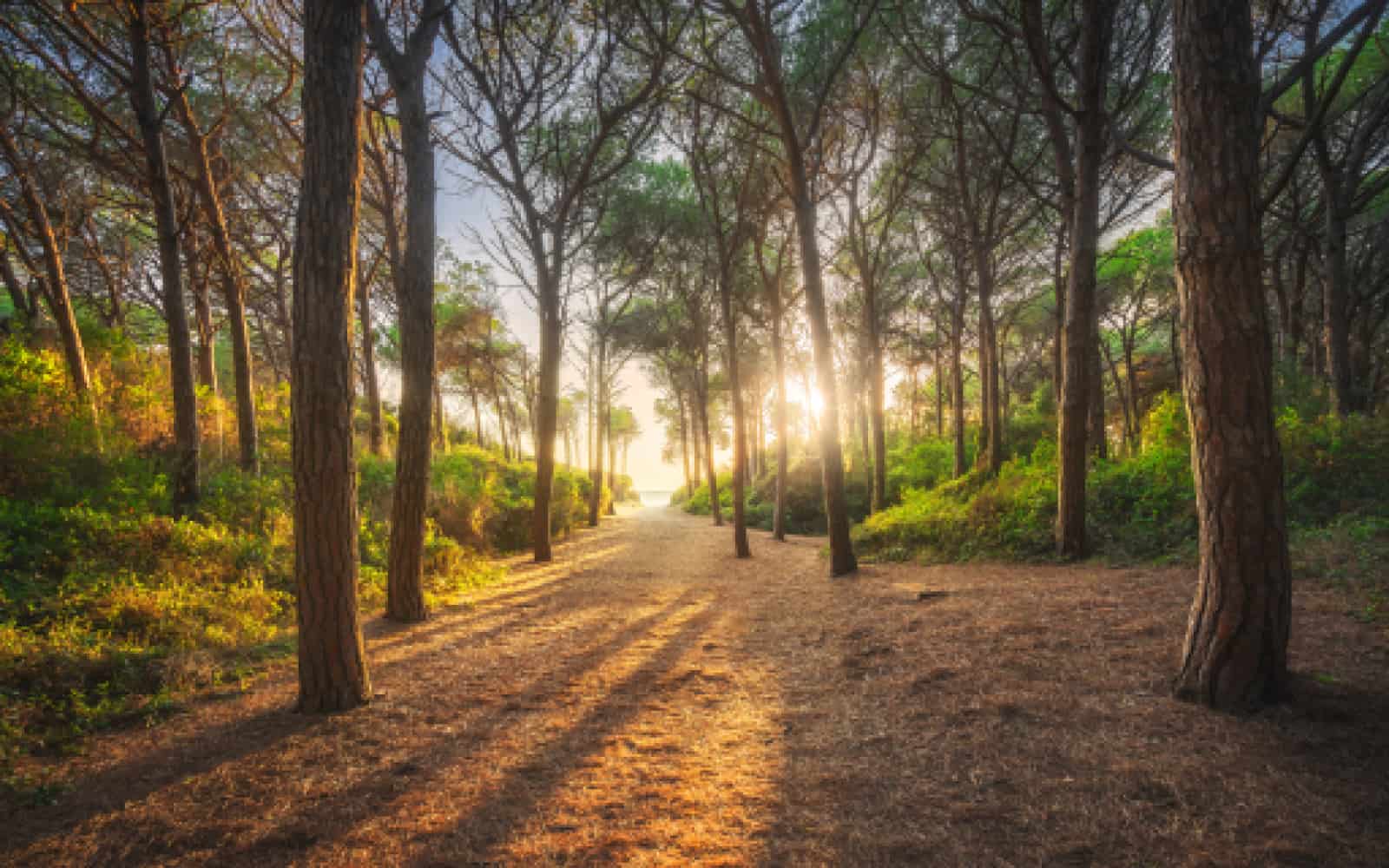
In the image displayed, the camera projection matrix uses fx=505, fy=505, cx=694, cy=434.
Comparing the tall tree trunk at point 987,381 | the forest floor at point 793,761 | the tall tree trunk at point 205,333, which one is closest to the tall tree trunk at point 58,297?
the tall tree trunk at point 205,333

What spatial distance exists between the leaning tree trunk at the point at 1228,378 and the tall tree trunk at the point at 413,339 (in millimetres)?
6259

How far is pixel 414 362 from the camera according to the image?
577cm

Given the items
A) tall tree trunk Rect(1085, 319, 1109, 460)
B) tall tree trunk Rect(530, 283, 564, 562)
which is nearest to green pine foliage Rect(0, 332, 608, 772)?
tall tree trunk Rect(530, 283, 564, 562)

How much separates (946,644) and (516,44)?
11038 millimetres

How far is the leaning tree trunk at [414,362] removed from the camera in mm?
5527

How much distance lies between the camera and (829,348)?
306 inches

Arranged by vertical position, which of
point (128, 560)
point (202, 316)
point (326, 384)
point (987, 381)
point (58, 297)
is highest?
point (202, 316)

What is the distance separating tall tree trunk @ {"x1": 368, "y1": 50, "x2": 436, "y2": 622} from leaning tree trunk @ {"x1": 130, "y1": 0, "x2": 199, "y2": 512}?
3.28 metres

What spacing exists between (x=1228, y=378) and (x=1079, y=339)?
Answer: 4.33m

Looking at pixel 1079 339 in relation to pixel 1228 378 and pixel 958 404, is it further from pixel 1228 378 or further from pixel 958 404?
pixel 958 404

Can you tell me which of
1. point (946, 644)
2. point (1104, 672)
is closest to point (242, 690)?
point (946, 644)

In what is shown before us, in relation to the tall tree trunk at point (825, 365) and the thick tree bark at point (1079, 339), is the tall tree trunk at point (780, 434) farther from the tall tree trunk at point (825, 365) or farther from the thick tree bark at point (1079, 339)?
the thick tree bark at point (1079, 339)

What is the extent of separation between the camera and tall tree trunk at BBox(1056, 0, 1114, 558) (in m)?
6.00

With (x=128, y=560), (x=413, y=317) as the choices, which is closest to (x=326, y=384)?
(x=413, y=317)
